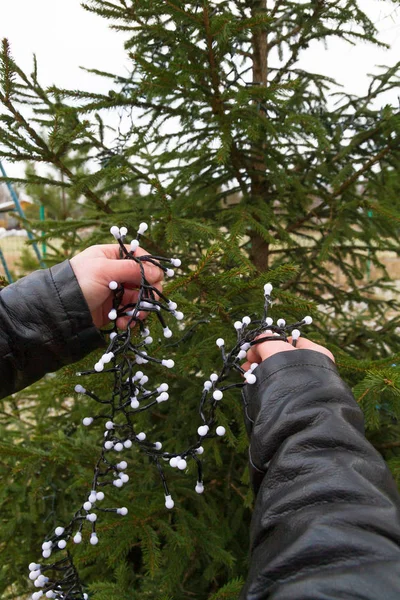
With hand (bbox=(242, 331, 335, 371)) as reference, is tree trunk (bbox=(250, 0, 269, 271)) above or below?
above

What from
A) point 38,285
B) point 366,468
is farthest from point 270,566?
point 38,285

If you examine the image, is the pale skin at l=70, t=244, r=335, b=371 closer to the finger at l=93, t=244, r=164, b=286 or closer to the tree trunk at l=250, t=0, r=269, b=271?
the finger at l=93, t=244, r=164, b=286

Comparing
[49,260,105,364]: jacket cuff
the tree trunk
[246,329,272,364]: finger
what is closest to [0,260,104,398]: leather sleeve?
[49,260,105,364]: jacket cuff

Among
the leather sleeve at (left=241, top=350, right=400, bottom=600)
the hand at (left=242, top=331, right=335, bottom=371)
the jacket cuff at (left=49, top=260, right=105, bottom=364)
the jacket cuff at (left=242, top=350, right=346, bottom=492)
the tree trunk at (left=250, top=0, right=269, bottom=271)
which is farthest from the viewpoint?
the tree trunk at (left=250, top=0, right=269, bottom=271)

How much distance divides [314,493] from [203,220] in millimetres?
1848

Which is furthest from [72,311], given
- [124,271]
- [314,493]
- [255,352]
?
[314,493]

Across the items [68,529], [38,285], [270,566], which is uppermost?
[38,285]

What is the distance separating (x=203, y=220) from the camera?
7.87 feet

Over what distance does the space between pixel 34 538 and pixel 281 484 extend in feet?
8.17

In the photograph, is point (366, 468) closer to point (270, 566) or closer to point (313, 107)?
point (270, 566)

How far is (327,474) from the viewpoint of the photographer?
0.76m

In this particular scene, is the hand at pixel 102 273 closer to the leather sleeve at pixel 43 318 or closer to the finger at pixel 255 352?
the leather sleeve at pixel 43 318

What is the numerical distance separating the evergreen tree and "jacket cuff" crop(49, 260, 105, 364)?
0.30m

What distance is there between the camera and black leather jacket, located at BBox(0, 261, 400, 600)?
66 centimetres
